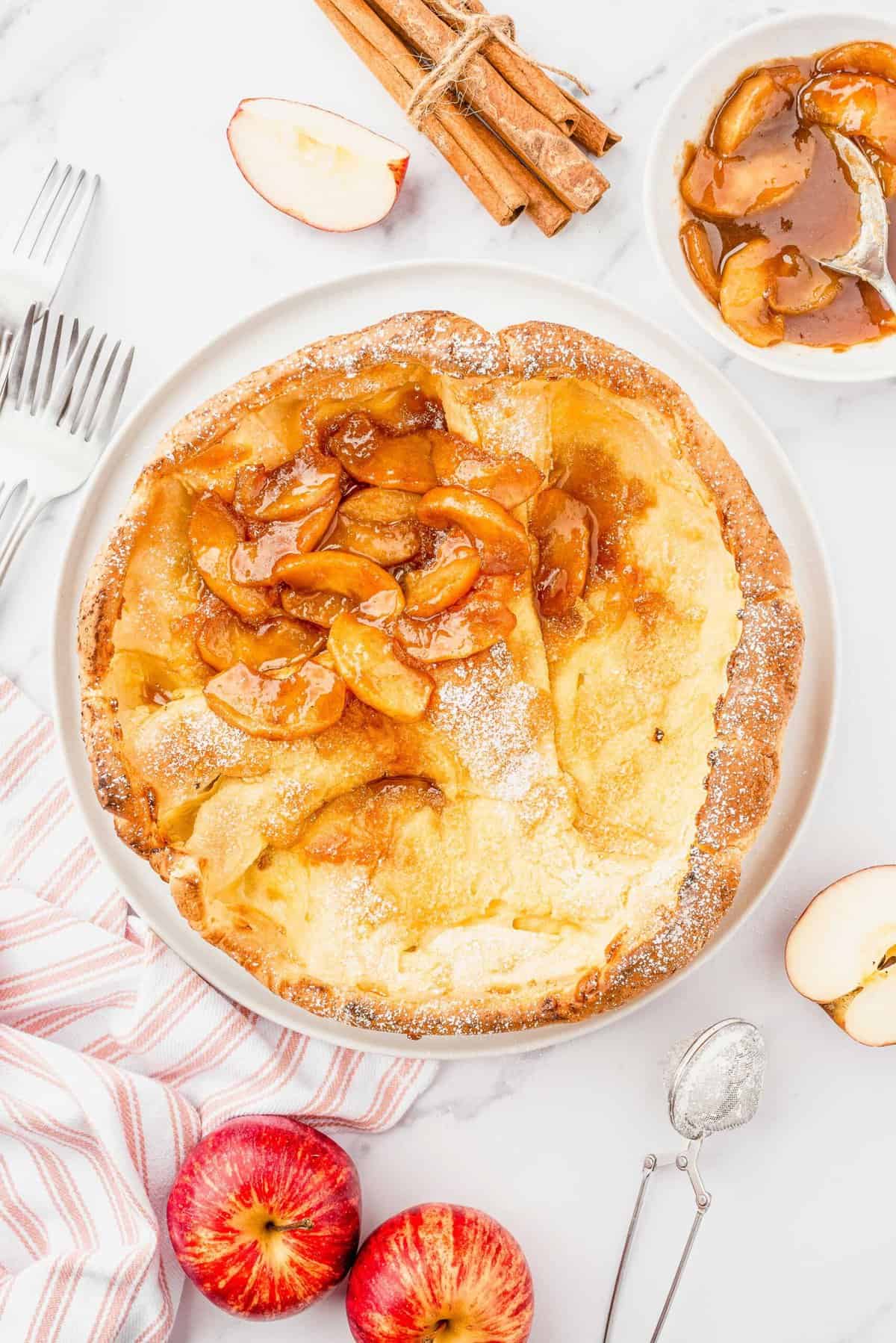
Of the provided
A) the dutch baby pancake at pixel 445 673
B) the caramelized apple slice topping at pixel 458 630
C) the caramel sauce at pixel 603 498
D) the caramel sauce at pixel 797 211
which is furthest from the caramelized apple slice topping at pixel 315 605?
the caramel sauce at pixel 797 211

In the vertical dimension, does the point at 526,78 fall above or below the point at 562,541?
above

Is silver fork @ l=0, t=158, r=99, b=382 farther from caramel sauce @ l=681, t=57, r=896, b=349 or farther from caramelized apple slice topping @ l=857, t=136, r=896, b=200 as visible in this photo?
caramelized apple slice topping @ l=857, t=136, r=896, b=200

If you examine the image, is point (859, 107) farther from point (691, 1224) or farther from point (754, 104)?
point (691, 1224)

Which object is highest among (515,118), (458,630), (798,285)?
(515,118)

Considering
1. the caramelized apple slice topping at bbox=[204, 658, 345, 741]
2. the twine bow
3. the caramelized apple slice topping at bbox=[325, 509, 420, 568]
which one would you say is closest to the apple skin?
the caramelized apple slice topping at bbox=[204, 658, 345, 741]

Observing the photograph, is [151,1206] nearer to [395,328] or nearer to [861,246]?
[395,328]

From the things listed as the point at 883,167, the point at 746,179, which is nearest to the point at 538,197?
the point at 746,179

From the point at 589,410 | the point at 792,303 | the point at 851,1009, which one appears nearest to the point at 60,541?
the point at 589,410
